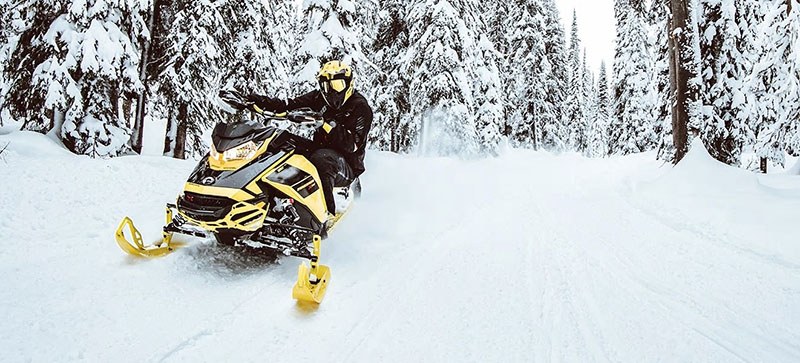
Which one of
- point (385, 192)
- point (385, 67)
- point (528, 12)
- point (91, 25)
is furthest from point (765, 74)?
point (528, 12)

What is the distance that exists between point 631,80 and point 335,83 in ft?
117

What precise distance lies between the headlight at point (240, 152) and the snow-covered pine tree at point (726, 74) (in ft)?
42.1

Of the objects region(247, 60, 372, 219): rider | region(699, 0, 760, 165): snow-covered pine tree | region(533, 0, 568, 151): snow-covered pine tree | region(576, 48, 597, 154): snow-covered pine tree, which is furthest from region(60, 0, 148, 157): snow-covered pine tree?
region(576, 48, 597, 154): snow-covered pine tree

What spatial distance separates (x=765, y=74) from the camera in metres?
9.77

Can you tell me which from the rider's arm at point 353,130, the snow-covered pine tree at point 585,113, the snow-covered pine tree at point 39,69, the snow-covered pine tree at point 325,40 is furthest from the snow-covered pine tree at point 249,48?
the snow-covered pine tree at point 585,113

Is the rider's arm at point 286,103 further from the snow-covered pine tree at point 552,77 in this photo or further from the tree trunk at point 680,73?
the snow-covered pine tree at point 552,77

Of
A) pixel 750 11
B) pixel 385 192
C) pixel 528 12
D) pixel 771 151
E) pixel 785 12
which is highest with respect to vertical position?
pixel 528 12

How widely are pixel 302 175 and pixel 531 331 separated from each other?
2.45 meters

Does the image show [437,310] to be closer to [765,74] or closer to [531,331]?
[531,331]

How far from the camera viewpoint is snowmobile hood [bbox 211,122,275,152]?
3.96m

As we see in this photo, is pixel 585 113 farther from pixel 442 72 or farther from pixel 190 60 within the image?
pixel 190 60

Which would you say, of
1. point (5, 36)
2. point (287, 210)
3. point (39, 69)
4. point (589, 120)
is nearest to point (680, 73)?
point (287, 210)

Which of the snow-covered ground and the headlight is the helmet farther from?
the snow-covered ground

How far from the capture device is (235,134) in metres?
4.02
